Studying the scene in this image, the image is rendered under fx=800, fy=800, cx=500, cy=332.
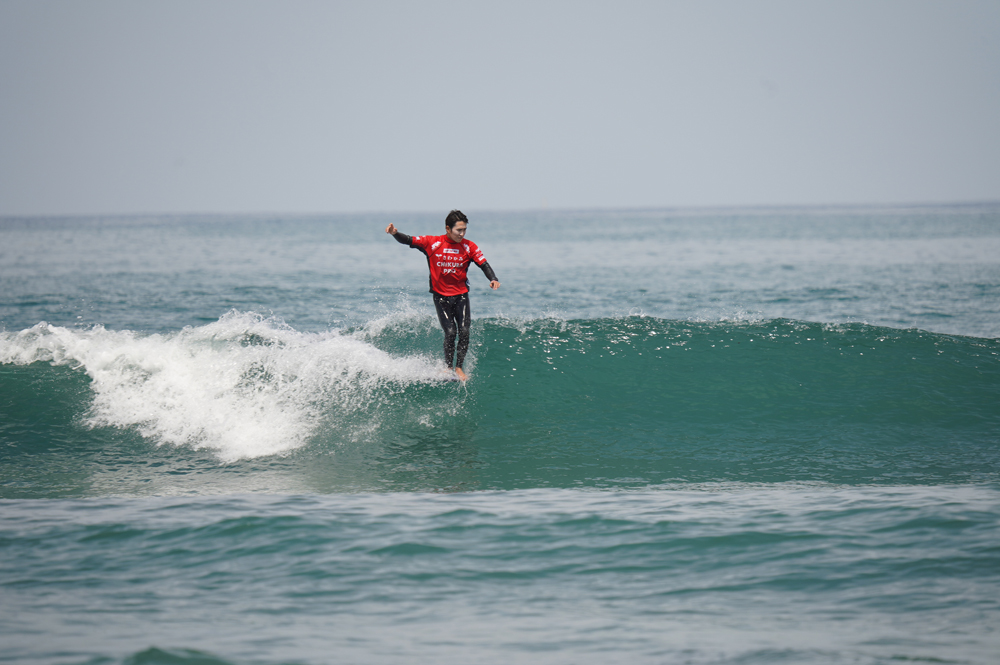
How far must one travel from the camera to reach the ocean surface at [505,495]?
4461mm

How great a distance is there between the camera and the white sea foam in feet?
30.3

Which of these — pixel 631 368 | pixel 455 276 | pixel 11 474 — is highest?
pixel 455 276

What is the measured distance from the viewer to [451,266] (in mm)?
9305

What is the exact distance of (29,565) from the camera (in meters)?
5.43

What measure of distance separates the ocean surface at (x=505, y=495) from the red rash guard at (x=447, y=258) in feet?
5.14

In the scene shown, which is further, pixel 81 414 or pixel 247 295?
pixel 247 295

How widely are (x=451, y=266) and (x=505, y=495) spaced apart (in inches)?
126

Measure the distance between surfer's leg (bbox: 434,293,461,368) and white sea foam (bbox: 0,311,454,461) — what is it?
0.70m

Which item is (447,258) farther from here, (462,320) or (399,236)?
(462,320)

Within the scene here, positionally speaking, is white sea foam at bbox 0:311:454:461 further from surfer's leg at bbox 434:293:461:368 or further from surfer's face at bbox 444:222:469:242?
surfer's face at bbox 444:222:469:242

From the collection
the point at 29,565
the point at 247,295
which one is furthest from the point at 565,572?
the point at 247,295

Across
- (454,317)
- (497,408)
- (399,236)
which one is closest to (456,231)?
(399,236)

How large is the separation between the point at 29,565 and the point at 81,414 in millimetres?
4910

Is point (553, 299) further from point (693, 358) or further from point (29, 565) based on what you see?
point (29, 565)
